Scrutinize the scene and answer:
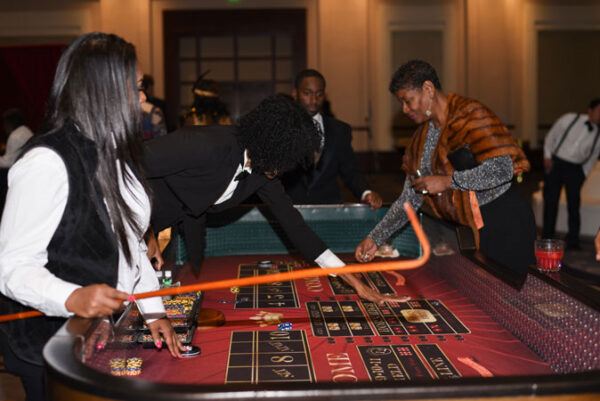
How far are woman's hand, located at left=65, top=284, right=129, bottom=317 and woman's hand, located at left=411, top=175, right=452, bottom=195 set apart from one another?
1529 mm

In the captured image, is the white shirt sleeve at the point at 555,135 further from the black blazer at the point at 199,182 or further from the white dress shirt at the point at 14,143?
the white dress shirt at the point at 14,143

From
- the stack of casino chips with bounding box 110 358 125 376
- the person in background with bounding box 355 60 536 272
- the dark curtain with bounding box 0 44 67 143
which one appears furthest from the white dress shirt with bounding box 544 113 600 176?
the dark curtain with bounding box 0 44 67 143

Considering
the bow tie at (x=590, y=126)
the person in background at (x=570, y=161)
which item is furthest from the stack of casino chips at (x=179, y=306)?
the bow tie at (x=590, y=126)

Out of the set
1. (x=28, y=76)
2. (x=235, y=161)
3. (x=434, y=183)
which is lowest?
(x=434, y=183)

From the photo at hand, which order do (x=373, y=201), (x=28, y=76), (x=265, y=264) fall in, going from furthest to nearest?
(x=28, y=76)
(x=373, y=201)
(x=265, y=264)

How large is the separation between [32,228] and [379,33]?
9985mm

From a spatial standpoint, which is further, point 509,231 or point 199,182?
point 509,231

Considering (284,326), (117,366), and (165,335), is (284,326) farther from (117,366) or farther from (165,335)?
(117,366)

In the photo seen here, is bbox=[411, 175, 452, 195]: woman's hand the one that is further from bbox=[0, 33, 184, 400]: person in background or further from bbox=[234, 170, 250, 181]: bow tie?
→ bbox=[0, 33, 184, 400]: person in background

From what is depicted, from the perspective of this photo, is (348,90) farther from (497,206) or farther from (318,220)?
(497,206)

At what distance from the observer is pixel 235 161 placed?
206 centimetres

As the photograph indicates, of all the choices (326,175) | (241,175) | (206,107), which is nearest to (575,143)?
(326,175)

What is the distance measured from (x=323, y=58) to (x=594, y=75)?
17.9ft

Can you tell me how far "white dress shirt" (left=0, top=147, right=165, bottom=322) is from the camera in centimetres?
114
